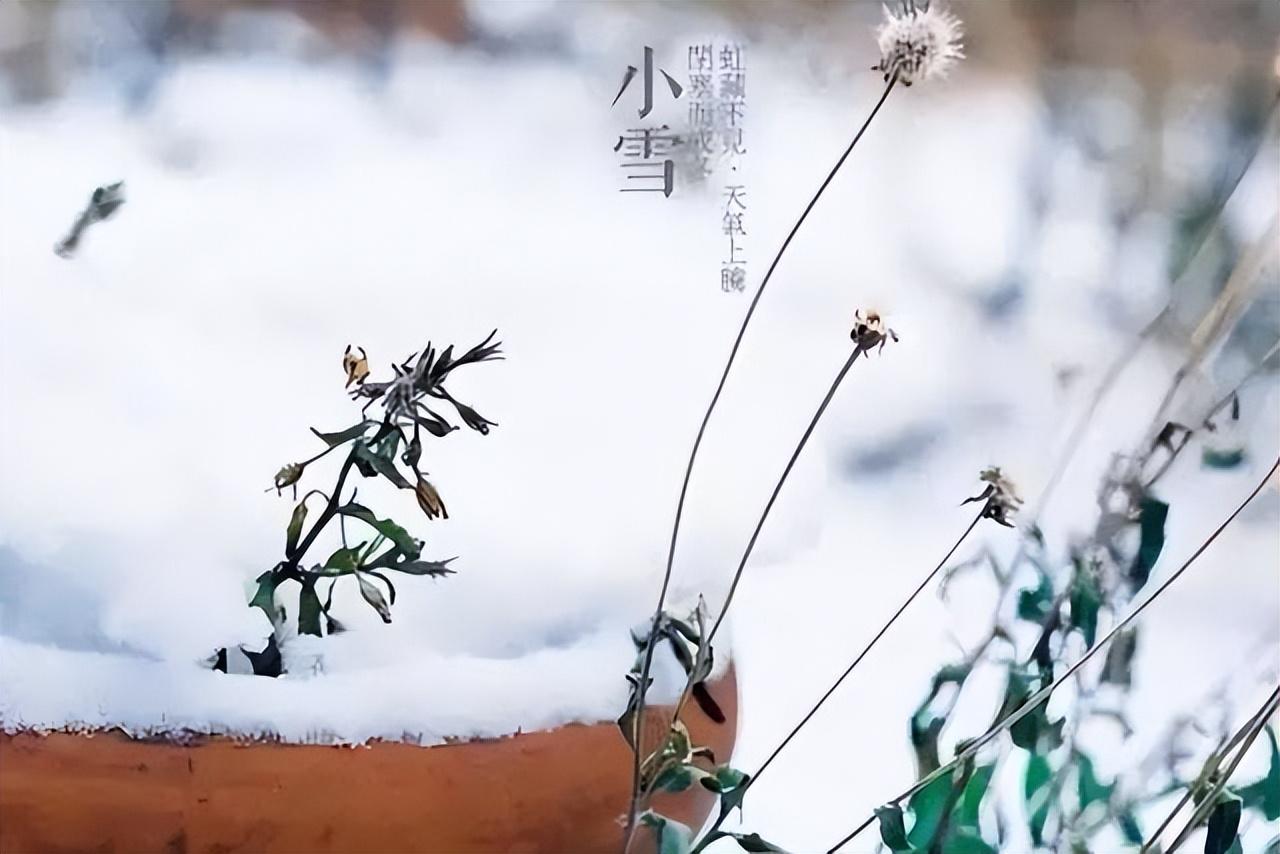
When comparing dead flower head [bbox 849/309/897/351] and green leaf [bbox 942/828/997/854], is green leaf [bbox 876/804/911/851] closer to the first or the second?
green leaf [bbox 942/828/997/854]

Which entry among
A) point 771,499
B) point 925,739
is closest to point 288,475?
point 771,499

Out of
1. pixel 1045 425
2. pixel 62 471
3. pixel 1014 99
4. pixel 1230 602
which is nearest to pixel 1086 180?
pixel 1014 99

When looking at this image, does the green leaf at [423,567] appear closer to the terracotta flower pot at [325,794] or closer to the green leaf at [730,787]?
the terracotta flower pot at [325,794]

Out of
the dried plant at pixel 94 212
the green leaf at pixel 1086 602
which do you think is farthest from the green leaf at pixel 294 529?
the green leaf at pixel 1086 602

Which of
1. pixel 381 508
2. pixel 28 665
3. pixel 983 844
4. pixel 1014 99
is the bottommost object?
pixel 983 844

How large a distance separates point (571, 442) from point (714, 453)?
10 cm

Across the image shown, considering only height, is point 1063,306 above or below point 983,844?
above

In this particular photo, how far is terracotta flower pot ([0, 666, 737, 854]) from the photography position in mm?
827

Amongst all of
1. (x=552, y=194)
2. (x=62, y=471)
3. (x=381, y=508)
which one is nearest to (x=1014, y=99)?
(x=552, y=194)

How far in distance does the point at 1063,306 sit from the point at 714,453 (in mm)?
278

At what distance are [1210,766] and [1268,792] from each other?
5 cm

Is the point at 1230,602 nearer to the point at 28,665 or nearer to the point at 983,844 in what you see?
the point at 983,844

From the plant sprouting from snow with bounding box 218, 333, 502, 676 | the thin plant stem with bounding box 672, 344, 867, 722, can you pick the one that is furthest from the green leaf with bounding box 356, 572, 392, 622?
the thin plant stem with bounding box 672, 344, 867, 722

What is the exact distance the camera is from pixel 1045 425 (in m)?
0.87
